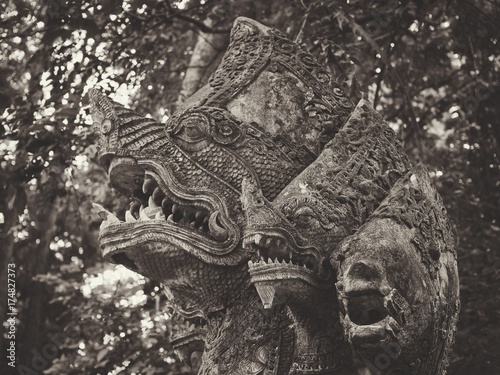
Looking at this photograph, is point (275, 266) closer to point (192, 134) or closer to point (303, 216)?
point (303, 216)

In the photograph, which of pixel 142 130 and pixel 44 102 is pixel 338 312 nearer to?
pixel 142 130

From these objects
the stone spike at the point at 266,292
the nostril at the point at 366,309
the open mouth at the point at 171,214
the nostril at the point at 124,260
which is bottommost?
the nostril at the point at 366,309

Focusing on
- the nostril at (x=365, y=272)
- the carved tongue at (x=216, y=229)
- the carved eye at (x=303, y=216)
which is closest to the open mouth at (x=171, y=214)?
the carved tongue at (x=216, y=229)

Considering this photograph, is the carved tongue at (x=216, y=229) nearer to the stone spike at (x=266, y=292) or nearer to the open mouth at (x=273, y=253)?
the open mouth at (x=273, y=253)

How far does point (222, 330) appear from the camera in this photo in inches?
226

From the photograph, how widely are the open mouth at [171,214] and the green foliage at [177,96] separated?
2739 mm

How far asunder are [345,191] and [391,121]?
650 centimetres

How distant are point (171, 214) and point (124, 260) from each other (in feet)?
1.16

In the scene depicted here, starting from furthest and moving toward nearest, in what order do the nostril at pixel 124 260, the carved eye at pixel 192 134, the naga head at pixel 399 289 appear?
the carved eye at pixel 192 134, the nostril at pixel 124 260, the naga head at pixel 399 289

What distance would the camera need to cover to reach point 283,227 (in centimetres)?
514

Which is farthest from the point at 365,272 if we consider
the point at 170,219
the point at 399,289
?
the point at 170,219

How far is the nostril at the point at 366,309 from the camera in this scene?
5031 millimetres

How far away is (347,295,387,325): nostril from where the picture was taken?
16.5ft

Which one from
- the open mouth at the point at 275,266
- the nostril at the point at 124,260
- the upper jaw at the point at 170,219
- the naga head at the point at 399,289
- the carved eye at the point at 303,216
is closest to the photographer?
the naga head at the point at 399,289
